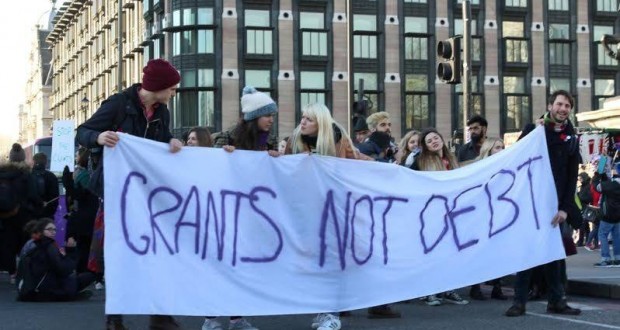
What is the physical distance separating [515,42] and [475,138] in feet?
167

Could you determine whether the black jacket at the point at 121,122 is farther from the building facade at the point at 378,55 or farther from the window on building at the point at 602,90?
the window on building at the point at 602,90

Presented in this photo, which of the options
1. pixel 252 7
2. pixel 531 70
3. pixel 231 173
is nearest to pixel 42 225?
pixel 231 173

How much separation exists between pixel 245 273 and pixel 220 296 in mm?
264

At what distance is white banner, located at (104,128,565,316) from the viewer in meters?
7.52

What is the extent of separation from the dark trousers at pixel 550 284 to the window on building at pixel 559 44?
5431 cm

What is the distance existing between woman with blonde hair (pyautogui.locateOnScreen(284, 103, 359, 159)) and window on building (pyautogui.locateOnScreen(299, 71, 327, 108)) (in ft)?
161

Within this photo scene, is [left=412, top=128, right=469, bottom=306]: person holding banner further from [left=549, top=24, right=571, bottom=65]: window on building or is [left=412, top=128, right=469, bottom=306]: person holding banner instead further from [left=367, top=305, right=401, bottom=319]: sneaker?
[left=549, top=24, right=571, bottom=65]: window on building

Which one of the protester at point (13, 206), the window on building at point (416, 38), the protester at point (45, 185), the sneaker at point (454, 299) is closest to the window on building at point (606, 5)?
the window on building at point (416, 38)

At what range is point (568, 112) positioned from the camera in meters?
9.21

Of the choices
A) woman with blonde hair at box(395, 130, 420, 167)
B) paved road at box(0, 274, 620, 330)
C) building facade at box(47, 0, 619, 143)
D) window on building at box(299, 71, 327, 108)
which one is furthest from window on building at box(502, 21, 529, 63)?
paved road at box(0, 274, 620, 330)

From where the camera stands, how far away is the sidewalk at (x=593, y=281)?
11125 millimetres

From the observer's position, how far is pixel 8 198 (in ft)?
44.5

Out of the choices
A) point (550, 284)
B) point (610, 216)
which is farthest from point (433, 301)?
point (610, 216)

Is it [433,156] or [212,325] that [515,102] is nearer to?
[433,156]
